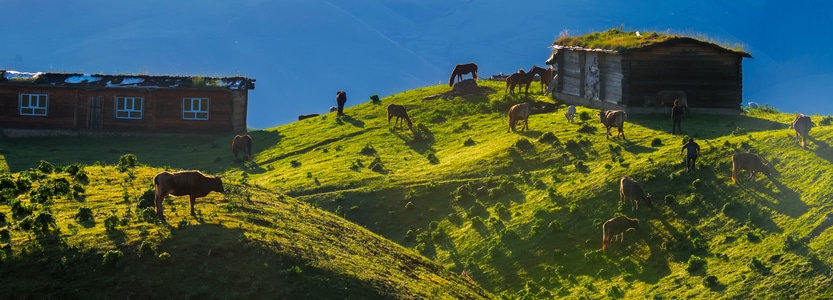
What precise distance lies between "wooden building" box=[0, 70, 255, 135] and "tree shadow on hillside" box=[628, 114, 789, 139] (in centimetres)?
3130

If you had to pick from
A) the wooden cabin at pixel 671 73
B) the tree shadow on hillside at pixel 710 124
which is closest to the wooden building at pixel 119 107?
the wooden cabin at pixel 671 73

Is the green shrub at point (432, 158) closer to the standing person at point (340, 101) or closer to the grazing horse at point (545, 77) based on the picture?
the standing person at point (340, 101)

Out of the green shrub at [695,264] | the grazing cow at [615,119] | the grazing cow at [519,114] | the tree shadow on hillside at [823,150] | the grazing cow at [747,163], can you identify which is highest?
the grazing cow at [519,114]

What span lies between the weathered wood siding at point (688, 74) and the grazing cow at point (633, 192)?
2017 cm

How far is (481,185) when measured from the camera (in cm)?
4647

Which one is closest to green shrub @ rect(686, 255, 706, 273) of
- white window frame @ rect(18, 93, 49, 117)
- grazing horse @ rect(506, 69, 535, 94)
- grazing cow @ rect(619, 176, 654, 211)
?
grazing cow @ rect(619, 176, 654, 211)

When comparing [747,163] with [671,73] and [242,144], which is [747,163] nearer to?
[671,73]

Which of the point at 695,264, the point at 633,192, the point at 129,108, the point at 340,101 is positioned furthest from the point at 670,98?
the point at 129,108

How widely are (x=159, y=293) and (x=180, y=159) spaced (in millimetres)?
38050

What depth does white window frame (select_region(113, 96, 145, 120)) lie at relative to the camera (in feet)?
237

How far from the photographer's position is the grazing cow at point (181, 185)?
29094mm

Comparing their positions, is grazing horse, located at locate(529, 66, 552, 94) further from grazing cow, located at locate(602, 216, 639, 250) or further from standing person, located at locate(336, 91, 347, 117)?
grazing cow, located at locate(602, 216, 639, 250)

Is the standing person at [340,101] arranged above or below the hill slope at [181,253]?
above

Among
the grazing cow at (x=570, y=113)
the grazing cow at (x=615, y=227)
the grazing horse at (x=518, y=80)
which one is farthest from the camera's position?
the grazing horse at (x=518, y=80)
